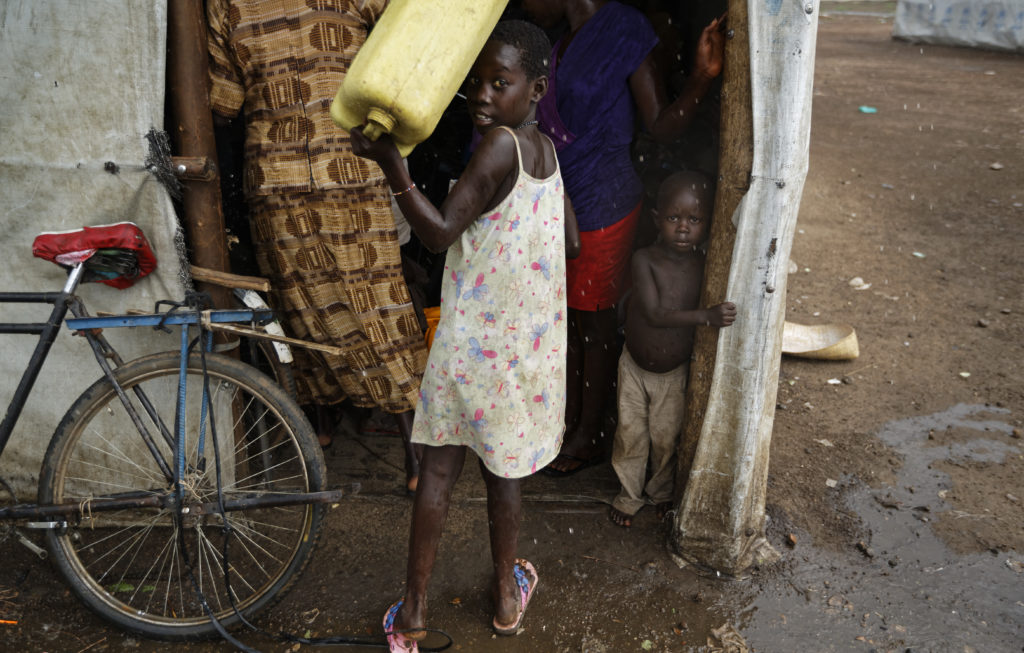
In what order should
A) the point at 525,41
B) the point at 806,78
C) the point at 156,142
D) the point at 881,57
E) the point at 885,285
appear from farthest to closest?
the point at 881,57 < the point at 885,285 < the point at 156,142 < the point at 806,78 < the point at 525,41

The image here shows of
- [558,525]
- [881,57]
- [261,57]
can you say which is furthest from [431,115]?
[881,57]

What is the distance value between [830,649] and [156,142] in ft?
9.44

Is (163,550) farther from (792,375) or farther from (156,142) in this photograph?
(792,375)

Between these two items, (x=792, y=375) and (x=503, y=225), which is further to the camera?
(x=792, y=375)

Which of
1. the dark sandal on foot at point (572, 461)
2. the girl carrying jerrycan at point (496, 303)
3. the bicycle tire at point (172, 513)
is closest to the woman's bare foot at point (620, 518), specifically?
the dark sandal on foot at point (572, 461)

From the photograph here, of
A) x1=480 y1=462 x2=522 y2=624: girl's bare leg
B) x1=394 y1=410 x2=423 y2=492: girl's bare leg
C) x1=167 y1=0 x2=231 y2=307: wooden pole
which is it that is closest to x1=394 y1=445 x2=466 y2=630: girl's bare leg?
x1=480 y1=462 x2=522 y2=624: girl's bare leg

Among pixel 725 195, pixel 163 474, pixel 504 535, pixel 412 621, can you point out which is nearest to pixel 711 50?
pixel 725 195

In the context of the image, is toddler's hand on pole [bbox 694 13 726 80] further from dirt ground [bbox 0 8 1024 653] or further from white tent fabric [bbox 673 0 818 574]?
dirt ground [bbox 0 8 1024 653]

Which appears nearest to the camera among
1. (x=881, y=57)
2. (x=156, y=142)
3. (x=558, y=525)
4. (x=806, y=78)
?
(x=806, y=78)

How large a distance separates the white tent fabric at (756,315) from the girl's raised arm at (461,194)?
93 cm

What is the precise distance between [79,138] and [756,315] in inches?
95.4

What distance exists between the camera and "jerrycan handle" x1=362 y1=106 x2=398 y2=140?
1.89 m

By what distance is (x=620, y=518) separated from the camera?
10.5 ft

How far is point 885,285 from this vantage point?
541cm
